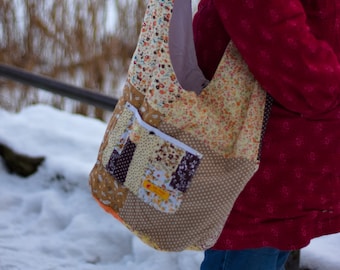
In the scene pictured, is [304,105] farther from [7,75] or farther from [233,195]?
[7,75]

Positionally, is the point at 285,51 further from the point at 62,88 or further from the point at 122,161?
the point at 62,88

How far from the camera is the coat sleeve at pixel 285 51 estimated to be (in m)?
1.17

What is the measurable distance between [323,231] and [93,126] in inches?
90.9

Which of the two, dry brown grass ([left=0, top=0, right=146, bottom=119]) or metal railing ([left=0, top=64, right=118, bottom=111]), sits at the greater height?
metal railing ([left=0, top=64, right=118, bottom=111])

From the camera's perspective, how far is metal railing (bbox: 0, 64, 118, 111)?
2.57 m

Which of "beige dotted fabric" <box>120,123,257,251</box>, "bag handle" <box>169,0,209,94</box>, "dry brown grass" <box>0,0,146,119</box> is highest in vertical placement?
"bag handle" <box>169,0,209,94</box>

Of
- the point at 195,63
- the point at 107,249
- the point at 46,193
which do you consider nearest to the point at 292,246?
the point at 195,63

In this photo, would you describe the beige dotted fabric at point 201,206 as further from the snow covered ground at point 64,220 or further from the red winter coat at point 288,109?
the snow covered ground at point 64,220

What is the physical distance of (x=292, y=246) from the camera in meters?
1.37

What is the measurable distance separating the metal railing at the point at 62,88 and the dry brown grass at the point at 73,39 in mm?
1336

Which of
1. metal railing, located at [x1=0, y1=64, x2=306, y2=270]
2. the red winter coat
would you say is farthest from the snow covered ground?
the red winter coat

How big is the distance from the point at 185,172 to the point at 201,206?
77 millimetres

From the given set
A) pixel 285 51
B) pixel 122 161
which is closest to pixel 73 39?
pixel 122 161

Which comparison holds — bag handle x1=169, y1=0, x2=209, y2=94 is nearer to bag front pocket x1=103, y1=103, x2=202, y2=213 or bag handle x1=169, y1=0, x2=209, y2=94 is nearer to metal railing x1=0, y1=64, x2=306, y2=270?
bag front pocket x1=103, y1=103, x2=202, y2=213
